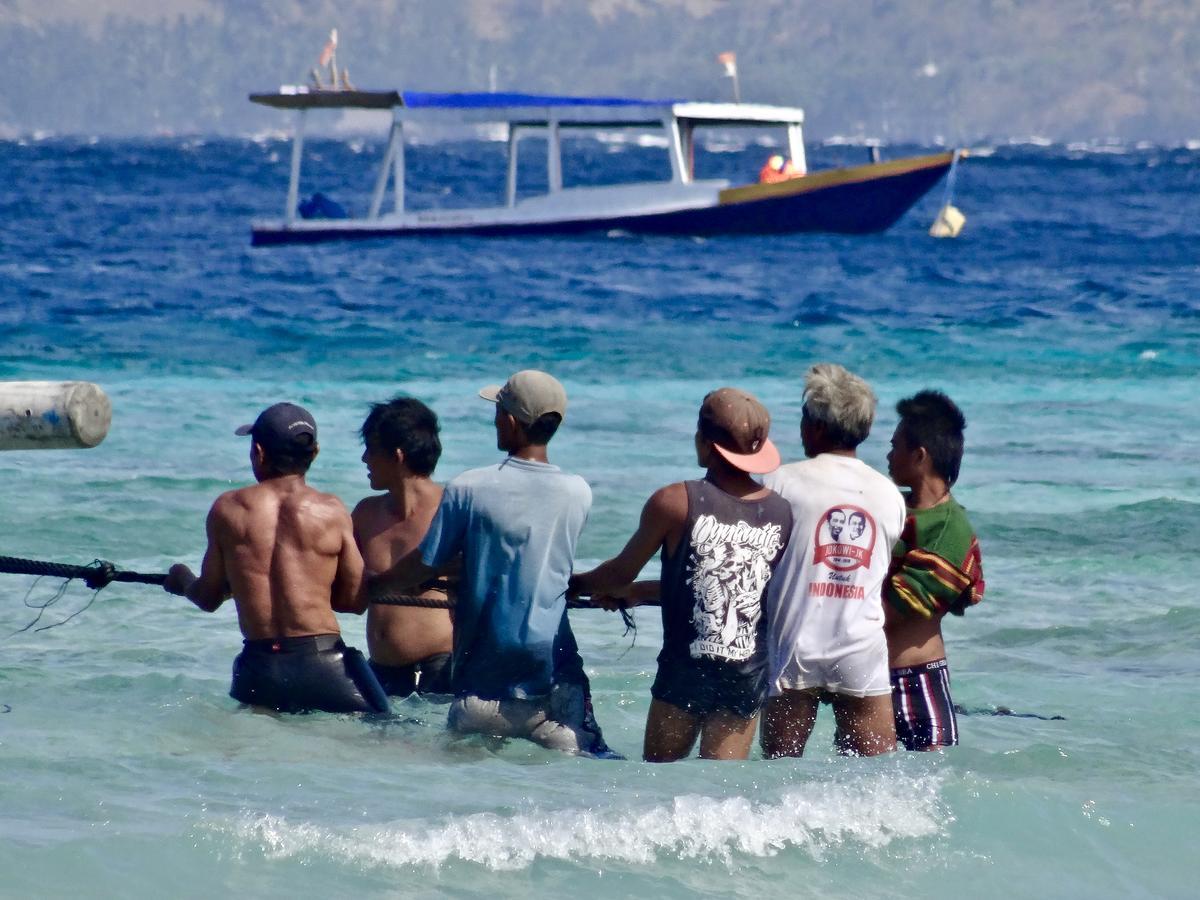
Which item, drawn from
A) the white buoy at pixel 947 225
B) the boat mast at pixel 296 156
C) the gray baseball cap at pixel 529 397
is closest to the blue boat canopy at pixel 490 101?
the boat mast at pixel 296 156

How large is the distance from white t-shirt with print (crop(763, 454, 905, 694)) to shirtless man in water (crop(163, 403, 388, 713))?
124 cm

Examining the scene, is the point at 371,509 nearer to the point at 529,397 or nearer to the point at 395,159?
the point at 529,397

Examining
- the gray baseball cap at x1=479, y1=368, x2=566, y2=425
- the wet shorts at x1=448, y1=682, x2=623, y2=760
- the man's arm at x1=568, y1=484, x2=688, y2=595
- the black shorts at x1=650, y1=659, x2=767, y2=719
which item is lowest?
the wet shorts at x1=448, y1=682, x2=623, y2=760

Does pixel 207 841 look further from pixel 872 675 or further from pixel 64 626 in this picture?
pixel 64 626

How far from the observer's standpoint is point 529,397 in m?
4.37

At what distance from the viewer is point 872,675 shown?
14.4ft

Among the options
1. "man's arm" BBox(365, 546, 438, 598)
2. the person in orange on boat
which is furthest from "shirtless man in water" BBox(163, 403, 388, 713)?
the person in orange on boat

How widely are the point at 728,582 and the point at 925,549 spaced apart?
59 cm

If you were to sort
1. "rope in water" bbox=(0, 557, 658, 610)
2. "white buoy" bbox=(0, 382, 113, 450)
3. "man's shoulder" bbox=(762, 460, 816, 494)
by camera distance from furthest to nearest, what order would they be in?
"rope in water" bbox=(0, 557, 658, 610) < "man's shoulder" bbox=(762, 460, 816, 494) < "white buoy" bbox=(0, 382, 113, 450)

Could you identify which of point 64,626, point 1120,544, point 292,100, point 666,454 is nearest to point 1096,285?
point 292,100

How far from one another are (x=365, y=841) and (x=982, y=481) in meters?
7.77

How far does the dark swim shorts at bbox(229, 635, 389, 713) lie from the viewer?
4.75 metres

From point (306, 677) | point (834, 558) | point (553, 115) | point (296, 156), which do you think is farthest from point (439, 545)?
point (296, 156)

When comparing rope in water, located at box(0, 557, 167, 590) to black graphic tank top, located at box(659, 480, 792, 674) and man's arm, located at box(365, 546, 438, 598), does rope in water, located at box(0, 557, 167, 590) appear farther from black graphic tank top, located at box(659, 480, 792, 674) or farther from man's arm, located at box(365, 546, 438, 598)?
black graphic tank top, located at box(659, 480, 792, 674)
